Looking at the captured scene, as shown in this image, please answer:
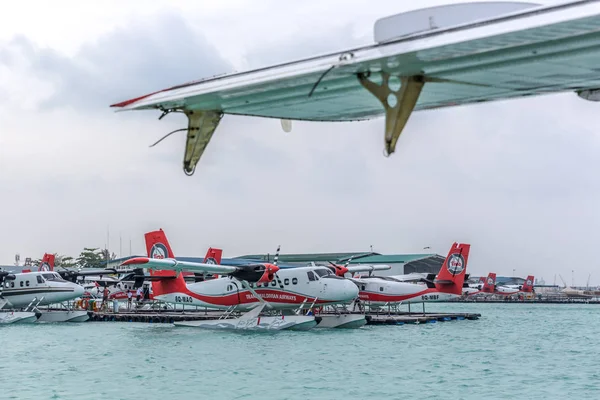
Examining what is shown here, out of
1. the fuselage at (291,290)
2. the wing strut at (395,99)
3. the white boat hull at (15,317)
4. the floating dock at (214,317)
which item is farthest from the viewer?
the white boat hull at (15,317)

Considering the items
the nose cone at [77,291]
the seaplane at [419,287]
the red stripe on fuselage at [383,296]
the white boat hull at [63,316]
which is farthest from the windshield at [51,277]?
the red stripe on fuselage at [383,296]

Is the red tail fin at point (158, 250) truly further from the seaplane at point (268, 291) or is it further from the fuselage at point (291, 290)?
the fuselage at point (291, 290)

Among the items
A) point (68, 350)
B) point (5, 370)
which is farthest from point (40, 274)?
point (5, 370)

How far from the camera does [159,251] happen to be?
54.3 meters

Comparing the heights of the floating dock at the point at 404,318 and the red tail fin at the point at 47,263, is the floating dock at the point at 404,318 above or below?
below

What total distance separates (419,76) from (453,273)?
57.2m

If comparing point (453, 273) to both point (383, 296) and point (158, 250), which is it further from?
point (158, 250)

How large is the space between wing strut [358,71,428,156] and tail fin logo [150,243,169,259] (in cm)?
5049

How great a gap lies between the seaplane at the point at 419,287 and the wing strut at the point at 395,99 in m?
52.4

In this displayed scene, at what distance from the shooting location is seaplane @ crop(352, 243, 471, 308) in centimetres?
5772

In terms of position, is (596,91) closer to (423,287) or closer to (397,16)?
(397,16)

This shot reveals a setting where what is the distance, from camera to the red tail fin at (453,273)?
60.3 meters

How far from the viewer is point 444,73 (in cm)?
503

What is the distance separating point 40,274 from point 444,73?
5577cm
